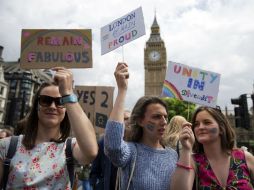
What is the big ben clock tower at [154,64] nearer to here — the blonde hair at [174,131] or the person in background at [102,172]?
the blonde hair at [174,131]

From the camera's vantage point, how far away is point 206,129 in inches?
105

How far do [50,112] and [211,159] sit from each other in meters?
1.39

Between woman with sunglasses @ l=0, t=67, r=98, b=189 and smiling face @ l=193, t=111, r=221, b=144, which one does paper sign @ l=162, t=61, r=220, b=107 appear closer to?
smiling face @ l=193, t=111, r=221, b=144

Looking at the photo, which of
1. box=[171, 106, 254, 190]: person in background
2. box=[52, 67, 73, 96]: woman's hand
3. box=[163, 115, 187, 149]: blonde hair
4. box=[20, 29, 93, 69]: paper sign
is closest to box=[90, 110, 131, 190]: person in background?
box=[163, 115, 187, 149]: blonde hair

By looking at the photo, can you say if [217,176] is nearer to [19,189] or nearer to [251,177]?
[251,177]

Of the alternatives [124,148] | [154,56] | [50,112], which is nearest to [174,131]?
[124,148]

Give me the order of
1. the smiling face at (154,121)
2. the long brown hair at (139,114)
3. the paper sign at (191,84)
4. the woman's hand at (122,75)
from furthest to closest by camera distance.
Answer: the paper sign at (191,84) < the long brown hair at (139,114) < the smiling face at (154,121) < the woman's hand at (122,75)

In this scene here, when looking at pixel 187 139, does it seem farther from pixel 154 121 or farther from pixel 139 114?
pixel 139 114

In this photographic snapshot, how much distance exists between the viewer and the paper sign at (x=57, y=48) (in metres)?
3.53

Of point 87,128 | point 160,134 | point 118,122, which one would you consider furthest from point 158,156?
point 87,128

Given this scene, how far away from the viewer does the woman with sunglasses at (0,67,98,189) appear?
6.43 feet

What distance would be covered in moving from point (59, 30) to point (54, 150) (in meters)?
2.01

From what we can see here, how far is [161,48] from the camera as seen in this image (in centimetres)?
8681

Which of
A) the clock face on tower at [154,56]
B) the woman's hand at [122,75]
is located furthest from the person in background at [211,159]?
the clock face on tower at [154,56]
